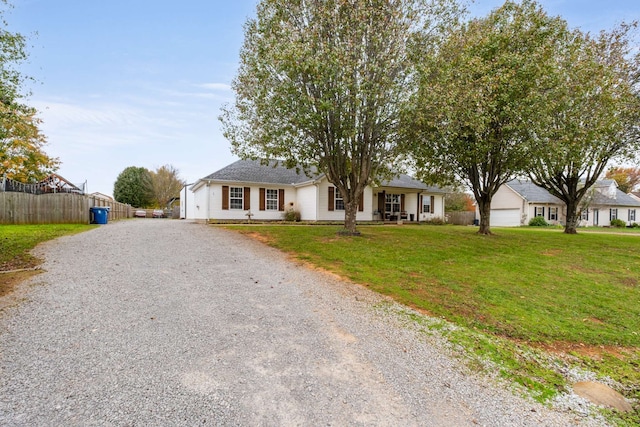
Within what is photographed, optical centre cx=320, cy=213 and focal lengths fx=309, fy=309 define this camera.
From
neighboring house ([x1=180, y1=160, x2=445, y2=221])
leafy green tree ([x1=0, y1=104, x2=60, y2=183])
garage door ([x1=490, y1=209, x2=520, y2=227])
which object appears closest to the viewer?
neighboring house ([x1=180, y1=160, x2=445, y2=221])

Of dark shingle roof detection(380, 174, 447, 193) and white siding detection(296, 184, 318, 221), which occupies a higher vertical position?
dark shingle roof detection(380, 174, 447, 193)

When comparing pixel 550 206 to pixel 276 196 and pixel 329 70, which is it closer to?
pixel 276 196

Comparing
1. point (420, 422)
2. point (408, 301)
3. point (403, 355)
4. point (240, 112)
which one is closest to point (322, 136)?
point (240, 112)

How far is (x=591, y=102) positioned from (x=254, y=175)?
1703 centimetres

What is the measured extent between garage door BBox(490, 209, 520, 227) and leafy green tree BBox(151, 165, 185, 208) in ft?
138

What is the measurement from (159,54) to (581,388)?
1561 cm

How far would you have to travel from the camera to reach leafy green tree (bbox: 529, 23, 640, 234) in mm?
11828

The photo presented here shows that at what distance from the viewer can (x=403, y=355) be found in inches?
135

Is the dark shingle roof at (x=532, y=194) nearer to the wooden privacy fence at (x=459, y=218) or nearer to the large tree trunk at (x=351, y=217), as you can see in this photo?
the wooden privacy fence at (x=459, y=218)

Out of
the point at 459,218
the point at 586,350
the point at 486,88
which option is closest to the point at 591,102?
the point at 486,88

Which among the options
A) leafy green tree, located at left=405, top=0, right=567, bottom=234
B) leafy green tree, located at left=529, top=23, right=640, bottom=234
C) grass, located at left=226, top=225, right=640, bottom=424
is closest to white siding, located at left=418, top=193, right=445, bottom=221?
leafy green tree, located at left=529, top=23, right=640, bottom=234

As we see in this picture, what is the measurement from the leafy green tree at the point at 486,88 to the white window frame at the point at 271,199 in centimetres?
980

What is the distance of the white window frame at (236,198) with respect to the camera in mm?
18938

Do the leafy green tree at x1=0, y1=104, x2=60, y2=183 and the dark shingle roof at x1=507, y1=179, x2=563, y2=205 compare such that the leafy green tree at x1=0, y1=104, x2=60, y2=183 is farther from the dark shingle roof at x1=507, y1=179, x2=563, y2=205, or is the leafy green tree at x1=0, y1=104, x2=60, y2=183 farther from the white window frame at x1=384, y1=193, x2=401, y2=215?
the dark shingle roof at x1=507, y1=179, x2=563, y2=205
